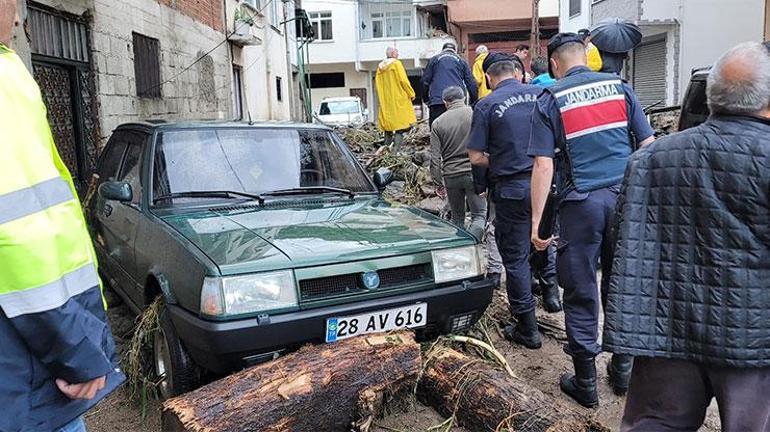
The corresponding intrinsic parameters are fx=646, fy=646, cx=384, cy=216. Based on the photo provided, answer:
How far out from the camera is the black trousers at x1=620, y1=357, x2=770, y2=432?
7.06 ft

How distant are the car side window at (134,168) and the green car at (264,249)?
0.06ft

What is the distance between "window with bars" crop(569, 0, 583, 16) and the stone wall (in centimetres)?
1175

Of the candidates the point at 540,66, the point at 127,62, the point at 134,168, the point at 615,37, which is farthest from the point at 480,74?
the point at 134,168

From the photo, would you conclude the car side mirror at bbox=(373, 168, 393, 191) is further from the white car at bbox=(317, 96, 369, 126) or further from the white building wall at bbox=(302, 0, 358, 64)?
the white building wall at bbox=(302, 0, 358, 64)

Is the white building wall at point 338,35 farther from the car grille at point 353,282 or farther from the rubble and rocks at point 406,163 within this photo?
the car grille at point 353,282

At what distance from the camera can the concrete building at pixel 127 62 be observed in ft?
23.5

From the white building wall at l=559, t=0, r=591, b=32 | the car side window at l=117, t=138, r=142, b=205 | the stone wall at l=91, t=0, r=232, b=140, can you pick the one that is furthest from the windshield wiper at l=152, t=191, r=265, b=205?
the white building wall at l=559, t=0, r=591, b=32

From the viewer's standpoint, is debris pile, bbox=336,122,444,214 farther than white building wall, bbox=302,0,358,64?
No

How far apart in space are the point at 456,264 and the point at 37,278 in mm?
2363

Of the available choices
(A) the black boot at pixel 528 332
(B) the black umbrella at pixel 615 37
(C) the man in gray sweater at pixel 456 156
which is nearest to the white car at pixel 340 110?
(C) the man in gray sweater at pixel 456 156

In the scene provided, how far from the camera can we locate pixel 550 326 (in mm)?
4719

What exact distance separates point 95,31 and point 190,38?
156 inches

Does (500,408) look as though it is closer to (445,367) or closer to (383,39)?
(445,367)

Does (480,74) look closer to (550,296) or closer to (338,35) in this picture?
(550,296)
